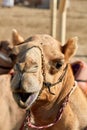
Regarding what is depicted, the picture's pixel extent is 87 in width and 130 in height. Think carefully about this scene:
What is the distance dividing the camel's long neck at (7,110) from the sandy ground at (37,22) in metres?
5.21

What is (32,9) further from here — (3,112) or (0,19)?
(3,112)

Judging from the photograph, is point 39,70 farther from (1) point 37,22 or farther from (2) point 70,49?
(1) point 37,22

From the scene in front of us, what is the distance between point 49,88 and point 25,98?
0.72ft

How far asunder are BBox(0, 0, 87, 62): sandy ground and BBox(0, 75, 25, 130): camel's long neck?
521 centimetres

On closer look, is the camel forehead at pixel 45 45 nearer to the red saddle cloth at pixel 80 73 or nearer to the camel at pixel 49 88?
the camel at pixel 49 88

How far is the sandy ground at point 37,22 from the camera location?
11.2m

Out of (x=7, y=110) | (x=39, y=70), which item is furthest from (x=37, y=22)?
(x=39, y=70)

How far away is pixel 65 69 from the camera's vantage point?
10.0 feet

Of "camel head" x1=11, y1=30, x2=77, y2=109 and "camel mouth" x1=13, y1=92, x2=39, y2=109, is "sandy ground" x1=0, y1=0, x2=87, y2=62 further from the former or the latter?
"camel mouth" x1=13, y1=92, x2=39, y2=109

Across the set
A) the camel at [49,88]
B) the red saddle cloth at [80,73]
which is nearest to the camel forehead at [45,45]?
the camel at [49,88]

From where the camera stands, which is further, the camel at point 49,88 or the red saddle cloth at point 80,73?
the red saddle cloth at point 80,73

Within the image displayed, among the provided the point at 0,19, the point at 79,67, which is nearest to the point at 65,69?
the point at 79,67

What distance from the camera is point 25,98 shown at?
2.79m

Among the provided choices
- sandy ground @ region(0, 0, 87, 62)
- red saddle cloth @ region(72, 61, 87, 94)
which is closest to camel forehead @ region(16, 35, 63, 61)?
red saddle cloth @ region(72, 61, 87, 94)
